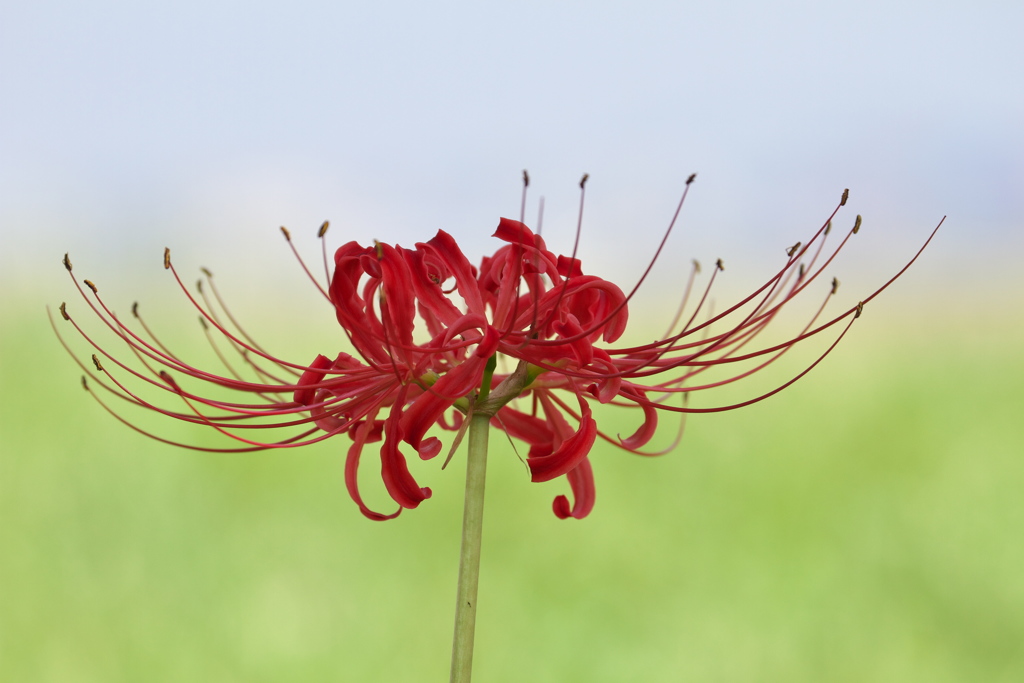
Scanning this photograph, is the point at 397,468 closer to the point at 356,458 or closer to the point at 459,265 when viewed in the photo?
the point at 356,458

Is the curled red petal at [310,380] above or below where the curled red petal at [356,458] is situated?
above

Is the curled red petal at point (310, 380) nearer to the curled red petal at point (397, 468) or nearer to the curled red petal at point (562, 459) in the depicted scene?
the curled red petal at point (397, 468)

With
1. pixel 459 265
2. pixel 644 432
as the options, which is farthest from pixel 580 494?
pixel 459 265

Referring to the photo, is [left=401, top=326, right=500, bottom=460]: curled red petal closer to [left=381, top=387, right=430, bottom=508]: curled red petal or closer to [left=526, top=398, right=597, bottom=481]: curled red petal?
[left=381, top=387, right=430, bottom=508]: curled red petal

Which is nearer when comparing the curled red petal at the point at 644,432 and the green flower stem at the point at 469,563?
the green flower stem at the point at 469,563

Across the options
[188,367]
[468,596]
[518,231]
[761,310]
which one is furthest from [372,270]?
[761,310]

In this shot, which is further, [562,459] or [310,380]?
[310,380]
